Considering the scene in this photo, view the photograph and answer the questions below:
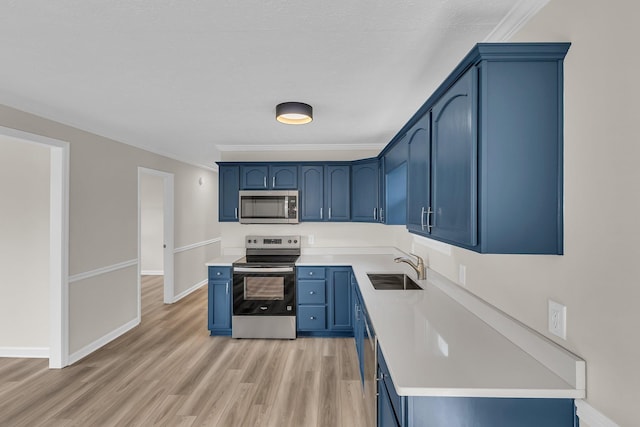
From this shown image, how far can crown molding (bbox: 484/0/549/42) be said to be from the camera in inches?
52.1

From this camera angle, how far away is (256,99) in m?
2.52

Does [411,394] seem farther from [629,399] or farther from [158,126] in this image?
[158,126]

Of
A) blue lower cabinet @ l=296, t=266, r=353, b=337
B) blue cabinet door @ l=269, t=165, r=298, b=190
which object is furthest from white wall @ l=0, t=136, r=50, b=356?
blue lower cabinet @ l=296, t=266, r=353, b=337

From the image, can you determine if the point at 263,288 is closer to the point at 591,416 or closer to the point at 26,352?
the point at 26,352

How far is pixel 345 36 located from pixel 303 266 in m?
2.64

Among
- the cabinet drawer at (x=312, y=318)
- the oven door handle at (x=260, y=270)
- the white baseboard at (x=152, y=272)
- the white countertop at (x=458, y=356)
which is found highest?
the white countertop at (x=458, y=356)

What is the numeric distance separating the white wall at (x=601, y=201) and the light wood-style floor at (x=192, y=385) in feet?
5.50

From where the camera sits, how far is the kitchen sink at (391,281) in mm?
2846

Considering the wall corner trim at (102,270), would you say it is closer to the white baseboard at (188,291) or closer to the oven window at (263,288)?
the white baseboard at (188,291)

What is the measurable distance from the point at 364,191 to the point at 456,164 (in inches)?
107

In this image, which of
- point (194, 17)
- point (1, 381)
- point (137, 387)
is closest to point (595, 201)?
point (194, 17)

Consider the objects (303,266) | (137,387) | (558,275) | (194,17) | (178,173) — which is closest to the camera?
(558,275)

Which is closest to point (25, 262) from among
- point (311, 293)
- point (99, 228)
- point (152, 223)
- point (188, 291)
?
point (99, 228)

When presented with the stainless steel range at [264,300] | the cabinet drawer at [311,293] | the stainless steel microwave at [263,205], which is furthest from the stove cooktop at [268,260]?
the stainless steel microwave at [263,205]
